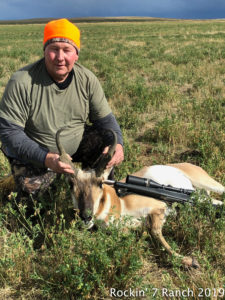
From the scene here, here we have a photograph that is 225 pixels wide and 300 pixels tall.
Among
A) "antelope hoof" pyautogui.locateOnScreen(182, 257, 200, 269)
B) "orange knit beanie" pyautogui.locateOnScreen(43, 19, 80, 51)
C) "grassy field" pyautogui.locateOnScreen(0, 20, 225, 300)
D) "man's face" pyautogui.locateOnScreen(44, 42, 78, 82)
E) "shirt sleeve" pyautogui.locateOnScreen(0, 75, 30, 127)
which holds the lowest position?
"antelope hoof" pyautogui.locateOnScreen(182, 257, 200, 269)

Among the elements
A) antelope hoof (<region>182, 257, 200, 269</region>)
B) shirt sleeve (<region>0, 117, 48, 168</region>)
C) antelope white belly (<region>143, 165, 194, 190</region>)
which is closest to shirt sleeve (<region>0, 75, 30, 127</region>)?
shirt sleeve (<region>0, 117, 48, 168</region>)

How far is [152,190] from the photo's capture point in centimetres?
366

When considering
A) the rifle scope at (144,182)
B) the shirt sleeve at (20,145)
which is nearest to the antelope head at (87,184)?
the shirt sleeve at (20,145)

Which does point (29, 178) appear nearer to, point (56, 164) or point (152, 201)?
point (56, 164)

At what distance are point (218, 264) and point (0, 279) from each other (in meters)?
2.17

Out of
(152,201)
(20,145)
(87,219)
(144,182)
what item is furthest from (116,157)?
(20,145)

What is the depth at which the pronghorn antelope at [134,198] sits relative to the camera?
121 inches

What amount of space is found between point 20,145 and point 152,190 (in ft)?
5.56

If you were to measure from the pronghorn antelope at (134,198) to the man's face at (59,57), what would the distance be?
3.80ft

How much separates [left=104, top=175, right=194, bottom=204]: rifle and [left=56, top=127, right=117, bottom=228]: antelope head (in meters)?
0.41

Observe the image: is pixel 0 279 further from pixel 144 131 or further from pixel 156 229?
pixel 144 131

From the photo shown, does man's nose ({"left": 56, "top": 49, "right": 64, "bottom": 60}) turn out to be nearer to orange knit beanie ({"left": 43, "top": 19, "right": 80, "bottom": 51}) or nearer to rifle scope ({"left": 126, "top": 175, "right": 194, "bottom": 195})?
orange knit beanie ({"left": 43, "top": 19, "right": 80, "bottom": 51})

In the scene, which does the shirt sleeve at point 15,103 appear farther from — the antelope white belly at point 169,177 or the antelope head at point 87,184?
the antelope white belly at point 169,177

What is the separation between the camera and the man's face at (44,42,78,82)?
3512mm
